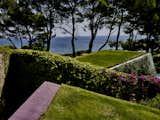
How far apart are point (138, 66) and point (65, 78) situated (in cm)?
890

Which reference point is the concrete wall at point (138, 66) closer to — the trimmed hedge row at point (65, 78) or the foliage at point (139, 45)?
the trimmed hedge row at point (65, 78)

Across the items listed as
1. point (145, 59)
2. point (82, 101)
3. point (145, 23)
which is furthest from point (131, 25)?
point (82, 101)

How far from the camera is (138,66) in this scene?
23.3 metres

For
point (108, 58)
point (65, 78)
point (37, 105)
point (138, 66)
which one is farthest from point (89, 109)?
point (108, 58)

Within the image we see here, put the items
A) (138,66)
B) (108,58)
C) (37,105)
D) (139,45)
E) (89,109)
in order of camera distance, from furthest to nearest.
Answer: (139,45)
(108,58)
(138,66)
(89,109)
(37,105)

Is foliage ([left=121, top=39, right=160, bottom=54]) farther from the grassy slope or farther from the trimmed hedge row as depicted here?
the grassy slope

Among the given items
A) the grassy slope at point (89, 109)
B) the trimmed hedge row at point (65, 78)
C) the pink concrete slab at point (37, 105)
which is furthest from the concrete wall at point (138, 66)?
the pink concrete slab at point (37, 105)

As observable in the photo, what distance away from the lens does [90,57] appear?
2430 cm

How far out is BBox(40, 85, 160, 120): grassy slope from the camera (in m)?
8.77

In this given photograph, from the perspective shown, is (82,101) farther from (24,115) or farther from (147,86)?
(147,86)

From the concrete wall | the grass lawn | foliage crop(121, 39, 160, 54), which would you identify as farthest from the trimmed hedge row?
foliage crop(121, 39, 160, 54)

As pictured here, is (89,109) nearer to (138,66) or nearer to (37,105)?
(37,105)

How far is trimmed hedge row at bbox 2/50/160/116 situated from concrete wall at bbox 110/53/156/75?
4.62m

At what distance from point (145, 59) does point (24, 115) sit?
56.8 ft
